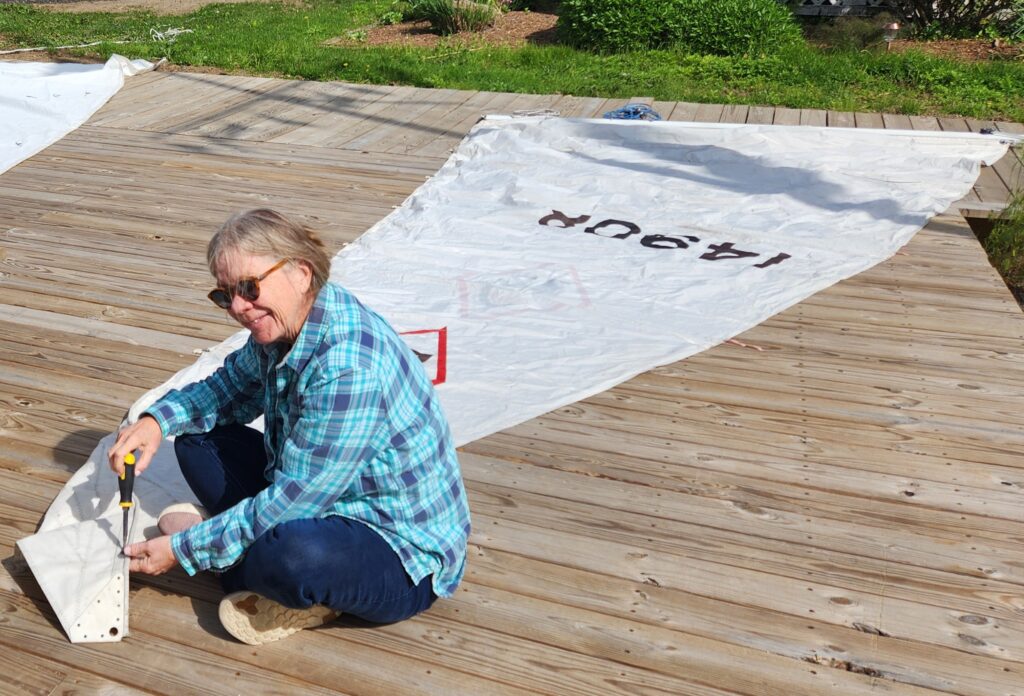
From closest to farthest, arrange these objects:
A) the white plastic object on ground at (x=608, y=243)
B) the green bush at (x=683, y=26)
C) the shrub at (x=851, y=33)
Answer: the white plastic object on ground at (x=608, y=243) < the green bush at (x=683, y=26) < the shrub at (x=851, y=33)

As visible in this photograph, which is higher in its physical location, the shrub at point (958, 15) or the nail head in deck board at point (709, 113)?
the shrub at point (958, 15)

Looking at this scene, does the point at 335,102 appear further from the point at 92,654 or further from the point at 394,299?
the point at 92,654

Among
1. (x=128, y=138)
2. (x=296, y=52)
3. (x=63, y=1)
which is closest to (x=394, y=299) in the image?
(x=128, y=138)

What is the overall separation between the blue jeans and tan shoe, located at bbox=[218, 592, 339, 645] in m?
0.04

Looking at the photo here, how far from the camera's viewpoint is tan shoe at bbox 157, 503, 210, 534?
238 cm

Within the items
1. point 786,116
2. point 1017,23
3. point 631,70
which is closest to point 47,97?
point 631,70

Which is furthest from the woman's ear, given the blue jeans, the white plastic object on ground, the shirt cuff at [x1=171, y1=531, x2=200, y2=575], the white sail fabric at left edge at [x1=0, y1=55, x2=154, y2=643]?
the white plastic object on ground

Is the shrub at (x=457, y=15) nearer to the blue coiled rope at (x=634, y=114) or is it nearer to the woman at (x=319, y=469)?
the blue coiled rope at (x=634, y=114)

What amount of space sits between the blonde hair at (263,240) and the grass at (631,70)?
573 centimetres

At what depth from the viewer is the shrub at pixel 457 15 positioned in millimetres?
9977

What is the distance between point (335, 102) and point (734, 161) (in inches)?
122

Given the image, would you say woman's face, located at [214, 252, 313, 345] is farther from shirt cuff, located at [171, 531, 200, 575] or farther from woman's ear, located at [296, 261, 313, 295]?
shirt cuff, located at [171, 531, 200, 575]

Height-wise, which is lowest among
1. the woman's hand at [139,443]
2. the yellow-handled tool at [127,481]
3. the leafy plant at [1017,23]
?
the leafy plant at [1017,23]

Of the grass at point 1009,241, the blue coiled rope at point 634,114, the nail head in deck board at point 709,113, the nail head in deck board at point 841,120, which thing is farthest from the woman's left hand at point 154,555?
the nail head in deck board at point 841,120
